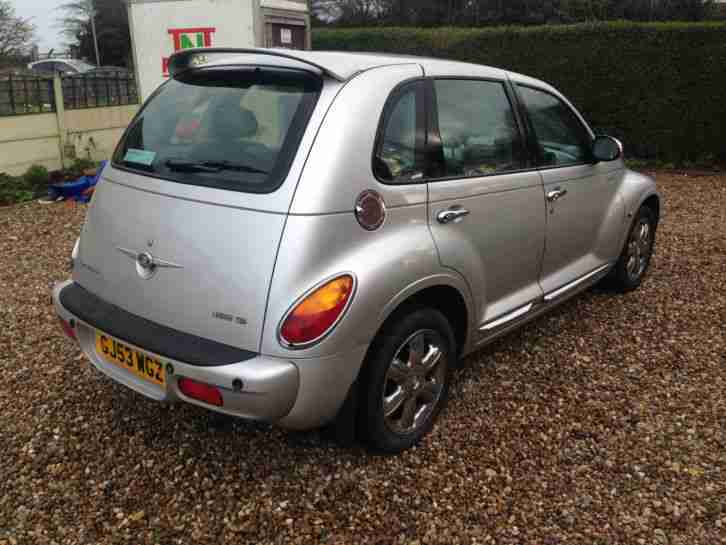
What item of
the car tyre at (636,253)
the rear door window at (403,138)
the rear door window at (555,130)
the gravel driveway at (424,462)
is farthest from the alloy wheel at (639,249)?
the rear door window at (403,138)

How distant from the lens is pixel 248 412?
2.33 meters

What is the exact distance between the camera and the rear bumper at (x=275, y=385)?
2.28 meters

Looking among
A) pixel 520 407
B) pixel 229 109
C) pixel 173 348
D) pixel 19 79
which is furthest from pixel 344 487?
pixel 19 79

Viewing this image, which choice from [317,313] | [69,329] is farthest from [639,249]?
[69,329]

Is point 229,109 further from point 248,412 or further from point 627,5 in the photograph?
point 627,5

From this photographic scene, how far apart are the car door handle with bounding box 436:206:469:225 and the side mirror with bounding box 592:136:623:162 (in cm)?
154

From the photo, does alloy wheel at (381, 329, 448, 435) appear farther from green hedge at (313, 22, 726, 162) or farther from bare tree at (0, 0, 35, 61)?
bare tree at (0, 0, 35, 61)

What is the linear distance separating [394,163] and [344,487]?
1.37 metres

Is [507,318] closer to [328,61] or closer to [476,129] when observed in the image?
[476,129]

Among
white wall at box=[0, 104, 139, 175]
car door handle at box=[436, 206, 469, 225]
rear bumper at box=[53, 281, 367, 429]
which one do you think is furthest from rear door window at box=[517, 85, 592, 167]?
white wall at box=[0, 104, 139, 175]

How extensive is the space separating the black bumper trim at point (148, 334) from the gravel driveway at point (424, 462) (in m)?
0.65

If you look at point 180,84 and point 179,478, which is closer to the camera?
point 179,478

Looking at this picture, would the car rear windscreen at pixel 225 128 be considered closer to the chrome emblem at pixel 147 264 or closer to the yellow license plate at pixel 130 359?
the chrome emblem at pixel 147 264

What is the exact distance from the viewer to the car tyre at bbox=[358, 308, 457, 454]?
264cm
